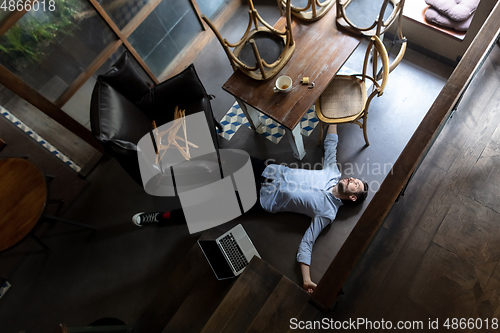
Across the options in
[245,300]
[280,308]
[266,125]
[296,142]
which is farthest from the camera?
[266,125]

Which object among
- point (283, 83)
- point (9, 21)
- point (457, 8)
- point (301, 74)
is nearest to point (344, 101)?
point (301, 74)

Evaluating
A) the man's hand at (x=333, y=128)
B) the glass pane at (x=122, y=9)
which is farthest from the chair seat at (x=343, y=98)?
the glass pane at (x=122, y=9)

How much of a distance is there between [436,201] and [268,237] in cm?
138

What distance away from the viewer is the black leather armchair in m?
2.33

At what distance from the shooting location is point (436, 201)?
1878mm

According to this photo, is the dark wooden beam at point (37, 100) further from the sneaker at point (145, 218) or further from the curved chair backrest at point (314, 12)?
the curved chair backrest at point (314, 12)

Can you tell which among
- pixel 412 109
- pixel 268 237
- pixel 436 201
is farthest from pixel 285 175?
pixel 412 109

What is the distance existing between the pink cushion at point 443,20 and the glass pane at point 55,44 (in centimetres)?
315

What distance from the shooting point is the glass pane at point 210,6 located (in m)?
3.64

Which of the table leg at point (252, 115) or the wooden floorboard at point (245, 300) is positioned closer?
the wooden floorboard at point (245, 300)

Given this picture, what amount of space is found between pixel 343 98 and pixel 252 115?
847 mm

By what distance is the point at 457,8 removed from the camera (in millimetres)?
2914

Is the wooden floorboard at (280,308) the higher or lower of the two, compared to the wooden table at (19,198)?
lower

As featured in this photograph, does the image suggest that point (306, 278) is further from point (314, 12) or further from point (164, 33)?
point (164, 33)
